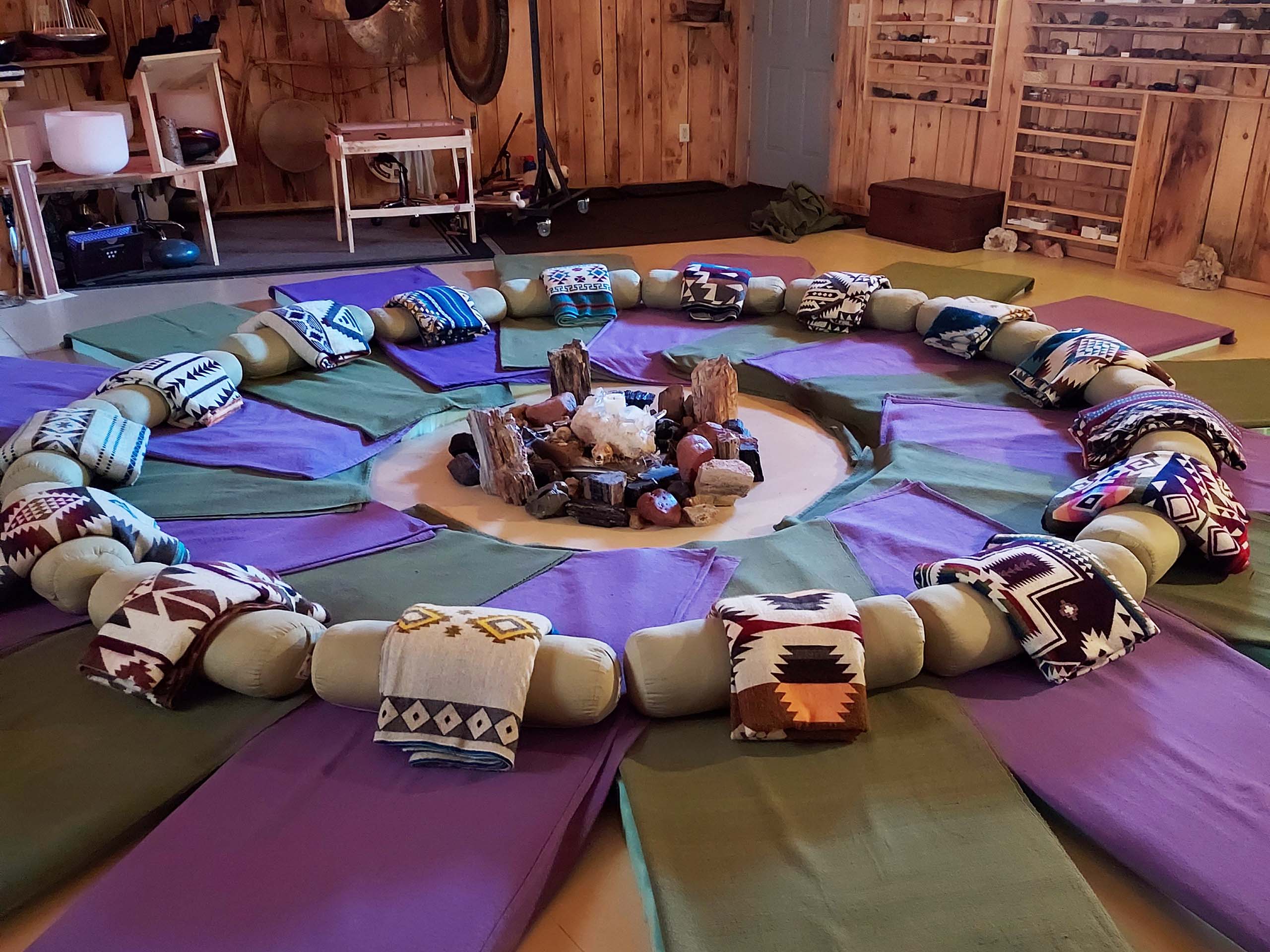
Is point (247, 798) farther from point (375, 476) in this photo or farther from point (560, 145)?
point (560, 145)

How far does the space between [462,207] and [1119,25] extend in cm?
318

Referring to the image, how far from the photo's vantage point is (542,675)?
1757 millimetres

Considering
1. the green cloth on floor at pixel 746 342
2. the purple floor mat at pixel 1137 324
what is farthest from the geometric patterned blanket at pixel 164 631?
the purple floor mat at pixel 1137 324

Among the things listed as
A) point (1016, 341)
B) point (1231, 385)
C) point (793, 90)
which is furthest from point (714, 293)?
point (793, 90)

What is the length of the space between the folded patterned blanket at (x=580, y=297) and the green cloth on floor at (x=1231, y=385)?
1.95 meters

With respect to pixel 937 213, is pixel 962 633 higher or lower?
lower

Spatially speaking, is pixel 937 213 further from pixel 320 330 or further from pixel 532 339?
pixel 320 330

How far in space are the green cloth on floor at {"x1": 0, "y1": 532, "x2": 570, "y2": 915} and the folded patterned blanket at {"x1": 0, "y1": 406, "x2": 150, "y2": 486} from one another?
67 cm

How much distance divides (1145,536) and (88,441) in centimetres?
244

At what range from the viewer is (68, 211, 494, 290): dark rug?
16.2 ft

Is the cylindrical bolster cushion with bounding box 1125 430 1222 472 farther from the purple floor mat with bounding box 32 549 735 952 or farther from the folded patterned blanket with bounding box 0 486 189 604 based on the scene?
the folded patterned blanket with bounding box 0 486 189 604

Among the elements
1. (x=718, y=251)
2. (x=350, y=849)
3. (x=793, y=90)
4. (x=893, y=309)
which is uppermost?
(x=793, y=90)

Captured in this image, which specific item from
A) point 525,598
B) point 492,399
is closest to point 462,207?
point 492,399

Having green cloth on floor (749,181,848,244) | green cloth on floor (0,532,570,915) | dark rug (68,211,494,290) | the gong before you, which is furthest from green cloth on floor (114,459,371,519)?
green cloth on floor (749,181,848,244)
